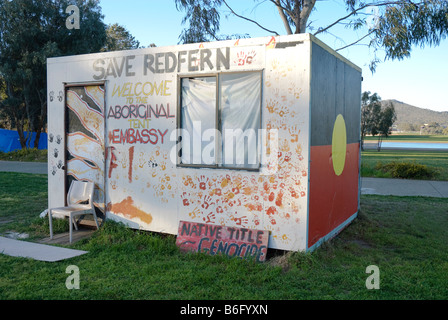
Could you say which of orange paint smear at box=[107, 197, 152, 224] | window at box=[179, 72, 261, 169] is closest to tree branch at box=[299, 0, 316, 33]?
window at box=[179, 72, 261, 169]

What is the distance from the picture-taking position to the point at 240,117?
5.70 metres

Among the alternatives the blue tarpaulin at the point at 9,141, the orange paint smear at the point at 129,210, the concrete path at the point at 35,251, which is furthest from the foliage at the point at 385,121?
the concrete path at the point at 35,251

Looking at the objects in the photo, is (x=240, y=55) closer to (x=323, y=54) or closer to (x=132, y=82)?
(x=323, y=54)

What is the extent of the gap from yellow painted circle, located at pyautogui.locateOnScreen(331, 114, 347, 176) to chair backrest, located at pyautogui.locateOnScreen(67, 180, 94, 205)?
4174 mm

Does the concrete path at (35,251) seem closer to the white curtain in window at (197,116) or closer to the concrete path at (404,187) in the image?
the white curtain in window at (197,116)

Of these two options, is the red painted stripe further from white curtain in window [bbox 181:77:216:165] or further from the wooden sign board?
white curtain in window [bbox 181:77:216:165]

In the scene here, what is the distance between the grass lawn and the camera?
419 centimetres

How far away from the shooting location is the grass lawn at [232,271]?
165 inches

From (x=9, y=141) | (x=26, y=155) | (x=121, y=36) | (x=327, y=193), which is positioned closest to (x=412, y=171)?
(x=327, y=193)

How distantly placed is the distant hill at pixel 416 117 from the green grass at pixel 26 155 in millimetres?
155336

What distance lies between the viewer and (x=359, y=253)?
582 cm
